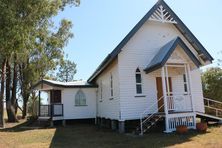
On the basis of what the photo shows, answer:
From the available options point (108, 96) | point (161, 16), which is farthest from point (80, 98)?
point (161, 16)

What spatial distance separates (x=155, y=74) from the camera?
16016mm

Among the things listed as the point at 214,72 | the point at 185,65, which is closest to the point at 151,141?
the point at 185,65

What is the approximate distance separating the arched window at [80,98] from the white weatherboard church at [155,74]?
3.79 m

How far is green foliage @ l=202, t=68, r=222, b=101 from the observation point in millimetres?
27844

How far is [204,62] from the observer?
57.4 ft

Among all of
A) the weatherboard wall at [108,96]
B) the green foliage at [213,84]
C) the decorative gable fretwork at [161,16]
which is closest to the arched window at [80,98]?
the weatherboard wall at [108,96]

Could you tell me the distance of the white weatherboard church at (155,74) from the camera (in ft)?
46.3

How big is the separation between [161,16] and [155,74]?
3.84 metres

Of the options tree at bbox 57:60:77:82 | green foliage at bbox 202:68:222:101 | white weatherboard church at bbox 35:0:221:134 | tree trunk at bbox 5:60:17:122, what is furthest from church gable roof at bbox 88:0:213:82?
tree at bbox 57:60:77:82

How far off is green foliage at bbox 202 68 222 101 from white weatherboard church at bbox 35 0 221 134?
12.1 metres

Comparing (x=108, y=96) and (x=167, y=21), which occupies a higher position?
(x=167, y=21)

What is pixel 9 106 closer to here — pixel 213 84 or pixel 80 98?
pixel 80 98

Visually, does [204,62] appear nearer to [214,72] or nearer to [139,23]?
[139,23]

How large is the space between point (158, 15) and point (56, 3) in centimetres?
897
